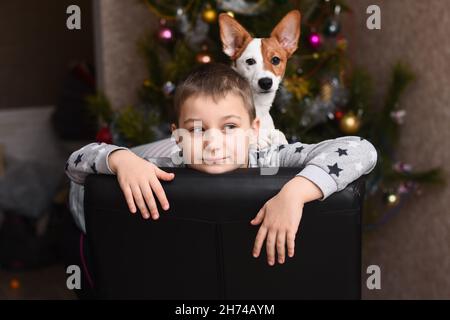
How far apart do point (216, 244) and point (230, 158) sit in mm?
162

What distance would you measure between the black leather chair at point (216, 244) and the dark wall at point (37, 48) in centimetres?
215

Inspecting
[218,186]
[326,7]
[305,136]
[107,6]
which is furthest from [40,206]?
[218,186]

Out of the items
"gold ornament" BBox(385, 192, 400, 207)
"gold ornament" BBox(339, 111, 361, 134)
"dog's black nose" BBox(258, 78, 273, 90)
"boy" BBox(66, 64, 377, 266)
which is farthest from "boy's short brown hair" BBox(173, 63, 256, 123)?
"gold ornament" BBox(385, 192, 400, 207)

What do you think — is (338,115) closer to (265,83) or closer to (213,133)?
(265,83)

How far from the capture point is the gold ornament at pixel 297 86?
1.51 m

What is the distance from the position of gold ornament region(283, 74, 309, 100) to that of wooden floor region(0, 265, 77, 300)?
1.15 metres

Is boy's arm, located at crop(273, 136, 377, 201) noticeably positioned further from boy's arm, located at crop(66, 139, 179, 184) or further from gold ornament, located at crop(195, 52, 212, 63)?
gold ornament, located at crop(195, 52, 212, 63)

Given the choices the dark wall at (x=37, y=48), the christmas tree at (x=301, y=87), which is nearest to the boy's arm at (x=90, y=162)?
the christmas tree at (x=301, y=87)

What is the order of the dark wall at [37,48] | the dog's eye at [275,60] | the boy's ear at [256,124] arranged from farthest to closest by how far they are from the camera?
the dark wall at [37,48]
the dog's eye at [275,60]
the boy's ear at [256,124]

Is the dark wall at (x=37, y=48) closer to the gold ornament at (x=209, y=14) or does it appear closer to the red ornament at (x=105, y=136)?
the red ornament at (x=105, y=136)

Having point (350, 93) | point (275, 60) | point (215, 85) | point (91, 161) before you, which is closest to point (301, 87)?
point (350, 93)

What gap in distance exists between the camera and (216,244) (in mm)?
853

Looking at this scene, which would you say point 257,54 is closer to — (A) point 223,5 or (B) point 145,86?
(A) point 223,5

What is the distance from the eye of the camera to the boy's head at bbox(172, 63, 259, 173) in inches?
37.0
